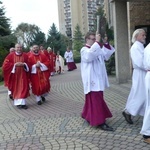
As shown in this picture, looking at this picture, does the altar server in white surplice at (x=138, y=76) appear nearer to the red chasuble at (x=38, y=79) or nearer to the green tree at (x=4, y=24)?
the red chasuble at (x=38, y=79)

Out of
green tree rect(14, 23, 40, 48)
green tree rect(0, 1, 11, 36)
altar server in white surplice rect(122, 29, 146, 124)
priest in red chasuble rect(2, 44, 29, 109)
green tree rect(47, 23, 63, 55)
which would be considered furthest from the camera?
green tree rect(14, 23, 40, 48)

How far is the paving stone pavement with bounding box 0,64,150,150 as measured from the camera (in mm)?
5625

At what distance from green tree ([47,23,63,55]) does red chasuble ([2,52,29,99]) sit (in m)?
33.7

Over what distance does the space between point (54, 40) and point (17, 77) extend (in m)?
35.6

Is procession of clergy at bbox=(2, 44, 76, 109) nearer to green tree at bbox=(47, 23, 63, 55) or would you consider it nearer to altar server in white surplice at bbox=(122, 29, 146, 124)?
altar server in white surplice at bbox=(122, 29, 146, 124)

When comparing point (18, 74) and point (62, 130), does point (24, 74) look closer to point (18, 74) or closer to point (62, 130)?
point (18, 74)

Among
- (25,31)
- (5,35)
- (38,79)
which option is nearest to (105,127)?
(38,79)

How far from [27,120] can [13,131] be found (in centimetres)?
103

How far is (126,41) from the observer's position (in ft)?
43.7

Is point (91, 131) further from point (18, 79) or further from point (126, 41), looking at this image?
point (126, 41)

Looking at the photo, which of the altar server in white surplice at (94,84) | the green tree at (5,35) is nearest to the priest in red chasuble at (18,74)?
the altar server in white surplice at (94,84)

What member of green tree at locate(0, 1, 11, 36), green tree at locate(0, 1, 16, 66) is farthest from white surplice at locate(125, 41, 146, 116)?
green tree at locate(0, 1, 11, 36)

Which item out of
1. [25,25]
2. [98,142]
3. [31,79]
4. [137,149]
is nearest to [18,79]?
[31,79]

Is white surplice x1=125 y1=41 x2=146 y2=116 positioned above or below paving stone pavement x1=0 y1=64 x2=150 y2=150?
above
